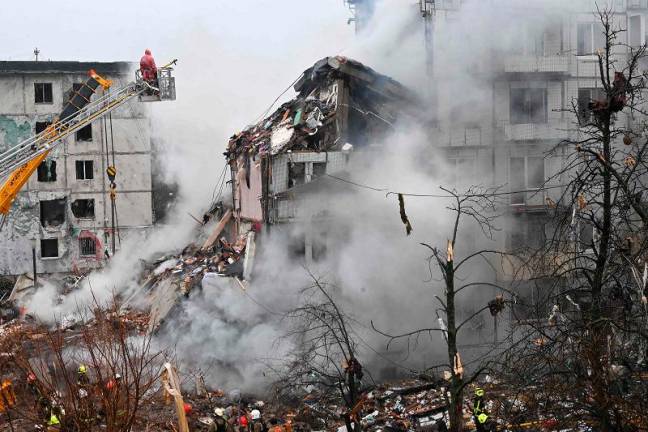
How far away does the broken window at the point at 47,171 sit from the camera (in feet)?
123

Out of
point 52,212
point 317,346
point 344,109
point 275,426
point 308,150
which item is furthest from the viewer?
point 52,212

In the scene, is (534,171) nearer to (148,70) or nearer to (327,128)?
(327,128)

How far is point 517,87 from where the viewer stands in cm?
2550

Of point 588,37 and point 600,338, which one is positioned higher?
point 588,37

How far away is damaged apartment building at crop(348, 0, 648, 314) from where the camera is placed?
946 inches

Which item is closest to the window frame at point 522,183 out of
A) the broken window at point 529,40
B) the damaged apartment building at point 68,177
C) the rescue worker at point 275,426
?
the broken window at point 529,40

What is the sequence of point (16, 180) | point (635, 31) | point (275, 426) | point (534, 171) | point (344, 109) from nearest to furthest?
1. point (275, 426)
2. point (16, 180)
3. point (344, 109)
4. point (534, 171)
5. point (635, 31)

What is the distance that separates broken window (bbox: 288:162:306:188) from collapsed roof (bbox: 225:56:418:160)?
536 millimetres

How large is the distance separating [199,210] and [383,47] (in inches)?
556

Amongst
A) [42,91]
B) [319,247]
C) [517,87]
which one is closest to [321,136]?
[319,247]

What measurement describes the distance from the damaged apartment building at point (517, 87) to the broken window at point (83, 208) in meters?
19.9

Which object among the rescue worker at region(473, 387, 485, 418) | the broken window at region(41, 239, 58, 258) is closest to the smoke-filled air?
the rescue worker at region(473, 387, 485, 418)

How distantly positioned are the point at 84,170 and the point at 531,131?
22.3 metres

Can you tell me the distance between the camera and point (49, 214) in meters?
37.8
